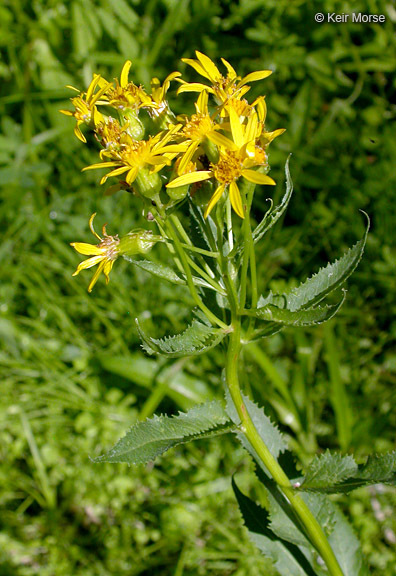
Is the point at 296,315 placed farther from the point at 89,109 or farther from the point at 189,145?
the point at 89,109

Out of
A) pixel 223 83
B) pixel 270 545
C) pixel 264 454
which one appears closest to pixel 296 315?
pixel 264 454

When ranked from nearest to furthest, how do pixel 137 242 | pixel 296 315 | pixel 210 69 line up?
pixel 296 315 → pixel 137 242 → pixel 210 69

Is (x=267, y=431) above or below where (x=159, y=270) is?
below

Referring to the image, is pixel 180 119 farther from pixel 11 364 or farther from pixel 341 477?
pixel 11 364

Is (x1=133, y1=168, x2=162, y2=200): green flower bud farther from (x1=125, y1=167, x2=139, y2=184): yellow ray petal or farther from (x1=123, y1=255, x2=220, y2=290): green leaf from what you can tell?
(x1=123, y1=255, x2=220, y2=290): green leaf

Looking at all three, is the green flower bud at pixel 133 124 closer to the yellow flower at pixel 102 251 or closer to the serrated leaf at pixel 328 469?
the yellow flower at pixel 102 251

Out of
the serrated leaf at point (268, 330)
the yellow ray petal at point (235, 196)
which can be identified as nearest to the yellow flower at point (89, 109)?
the yellow ray petal at point (235, 196)

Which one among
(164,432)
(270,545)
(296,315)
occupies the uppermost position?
(296,315)

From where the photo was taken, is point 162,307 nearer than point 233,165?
No
